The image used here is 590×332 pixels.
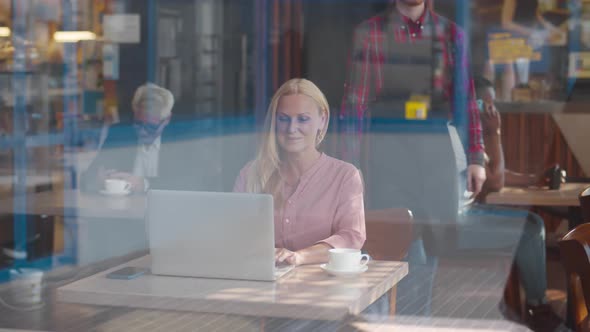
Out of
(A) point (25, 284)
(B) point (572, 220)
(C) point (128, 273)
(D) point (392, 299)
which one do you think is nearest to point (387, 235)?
(D) point (392, 299)

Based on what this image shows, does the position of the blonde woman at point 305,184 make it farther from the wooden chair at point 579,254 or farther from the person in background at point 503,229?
the person in background at point 503,229

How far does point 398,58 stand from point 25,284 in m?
2.15

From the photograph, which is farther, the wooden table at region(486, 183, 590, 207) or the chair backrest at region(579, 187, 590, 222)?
the wooden table at region(486, 183, 590, 207)

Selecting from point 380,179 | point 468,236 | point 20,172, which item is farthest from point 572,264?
point 20,172

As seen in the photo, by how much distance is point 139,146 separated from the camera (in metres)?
3.62

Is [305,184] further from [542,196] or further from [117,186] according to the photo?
[542,196]

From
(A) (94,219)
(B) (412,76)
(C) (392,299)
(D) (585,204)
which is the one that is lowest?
(A) (94,219)

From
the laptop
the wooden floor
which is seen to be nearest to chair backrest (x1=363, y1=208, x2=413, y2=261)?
the wooden floor

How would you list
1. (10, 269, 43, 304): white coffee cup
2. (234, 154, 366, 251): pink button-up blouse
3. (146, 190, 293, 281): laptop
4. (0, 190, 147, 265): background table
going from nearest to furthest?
(146, 190, 293, 281): laptop, (234, 154, 366, 251): pink button-up blouse, (0, 190, 147, 265): background table, (10, 269, 43, 304): white coffee cup

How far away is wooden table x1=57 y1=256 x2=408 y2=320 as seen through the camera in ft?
7.20

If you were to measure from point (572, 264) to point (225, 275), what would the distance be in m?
0.85

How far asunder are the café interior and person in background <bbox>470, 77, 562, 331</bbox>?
0.01 meters

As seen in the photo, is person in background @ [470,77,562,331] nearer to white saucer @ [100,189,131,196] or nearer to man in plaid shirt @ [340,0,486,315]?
man in plaid shirt @ [340,0,486,315]

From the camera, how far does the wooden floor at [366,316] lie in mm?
2434
